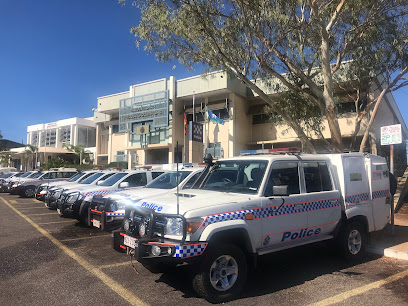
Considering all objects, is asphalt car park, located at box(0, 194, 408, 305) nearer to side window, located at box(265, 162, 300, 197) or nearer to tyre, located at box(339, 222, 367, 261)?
tyre, located at box(339, 222, 367, 261)

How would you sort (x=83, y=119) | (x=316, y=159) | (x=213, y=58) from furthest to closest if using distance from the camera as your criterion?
(x=83, y=119), (x=213, y=58), (x=316, y=159)

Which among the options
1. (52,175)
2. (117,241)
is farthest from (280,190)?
(52,175)

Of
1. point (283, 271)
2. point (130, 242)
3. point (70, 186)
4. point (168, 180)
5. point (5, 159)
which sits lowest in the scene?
point (283, 271)

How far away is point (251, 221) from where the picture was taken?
4426 millimetres

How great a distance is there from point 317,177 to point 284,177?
85 cm

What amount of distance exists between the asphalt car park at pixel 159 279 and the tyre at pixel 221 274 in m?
0.17

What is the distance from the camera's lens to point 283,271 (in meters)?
5.52

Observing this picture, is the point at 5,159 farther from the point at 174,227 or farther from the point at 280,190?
the point at 280,190

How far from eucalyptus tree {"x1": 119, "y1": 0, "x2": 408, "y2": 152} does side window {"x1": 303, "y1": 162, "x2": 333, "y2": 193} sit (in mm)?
4593

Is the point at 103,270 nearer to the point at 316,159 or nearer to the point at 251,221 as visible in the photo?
the point at 251,221

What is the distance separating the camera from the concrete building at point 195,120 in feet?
95.6

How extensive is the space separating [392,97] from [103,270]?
26.2 meters

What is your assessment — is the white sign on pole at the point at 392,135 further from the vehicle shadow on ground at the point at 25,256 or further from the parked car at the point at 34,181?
the parked car at the point at 34,181

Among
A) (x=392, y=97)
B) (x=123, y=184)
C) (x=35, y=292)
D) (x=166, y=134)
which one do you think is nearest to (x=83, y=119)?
(x=166, y=134)
